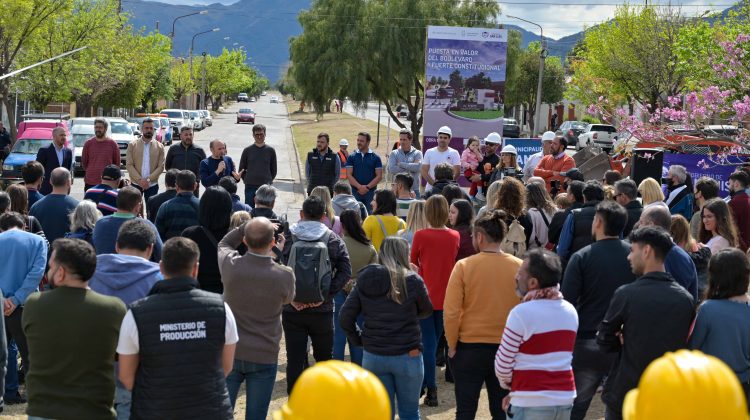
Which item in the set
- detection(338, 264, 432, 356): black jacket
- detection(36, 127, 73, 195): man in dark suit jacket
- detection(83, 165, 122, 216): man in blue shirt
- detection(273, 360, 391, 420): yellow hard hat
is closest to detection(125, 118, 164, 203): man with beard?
detection(36, 127, 73, 195): man in dark suit jacket

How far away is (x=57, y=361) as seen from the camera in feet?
14.6

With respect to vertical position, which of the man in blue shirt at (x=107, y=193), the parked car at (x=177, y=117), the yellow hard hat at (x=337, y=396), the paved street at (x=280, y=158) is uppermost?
the yellow hard hat at (x=337, y=396)

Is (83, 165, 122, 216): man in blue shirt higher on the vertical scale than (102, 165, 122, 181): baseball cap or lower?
lower

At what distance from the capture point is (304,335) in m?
7.25

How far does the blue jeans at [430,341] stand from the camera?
25.4ft

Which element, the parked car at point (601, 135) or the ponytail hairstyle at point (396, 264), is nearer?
the ponytail hairstyle at point (396, 264)

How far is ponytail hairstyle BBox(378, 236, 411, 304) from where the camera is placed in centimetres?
593

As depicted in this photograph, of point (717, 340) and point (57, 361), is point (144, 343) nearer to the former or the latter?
point (57, 361)

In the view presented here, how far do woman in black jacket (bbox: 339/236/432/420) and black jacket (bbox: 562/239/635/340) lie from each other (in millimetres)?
975

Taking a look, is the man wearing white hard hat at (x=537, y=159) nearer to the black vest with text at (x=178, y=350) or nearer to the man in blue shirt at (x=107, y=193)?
the man in blue shirt at (x=107, y=193)

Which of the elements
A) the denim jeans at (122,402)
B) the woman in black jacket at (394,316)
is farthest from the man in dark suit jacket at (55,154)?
the woman in black jacket at (394,316)

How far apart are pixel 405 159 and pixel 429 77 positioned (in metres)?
7.79

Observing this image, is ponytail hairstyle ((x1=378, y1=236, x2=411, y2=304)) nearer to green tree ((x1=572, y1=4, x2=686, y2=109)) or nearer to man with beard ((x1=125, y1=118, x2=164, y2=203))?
→ man with beard ((x1=125, y1=118, x2=164, y2=203))

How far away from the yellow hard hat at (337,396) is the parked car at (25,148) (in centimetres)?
2470
